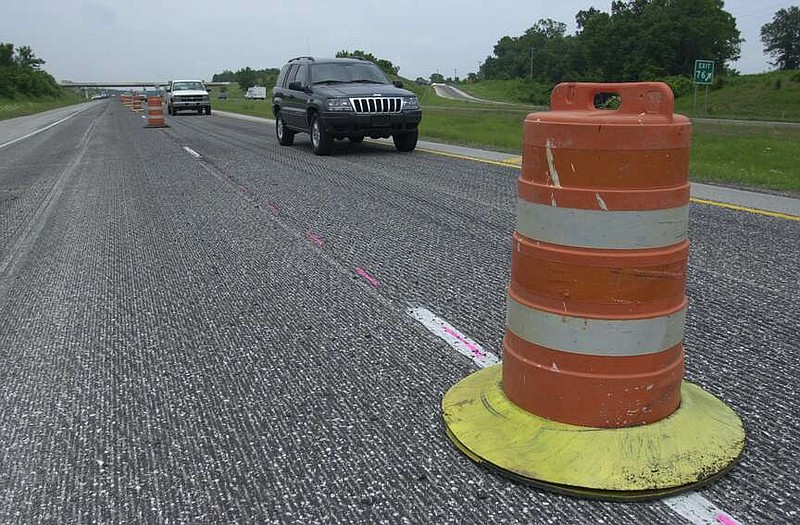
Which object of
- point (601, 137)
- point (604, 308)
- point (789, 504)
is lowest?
point (789, 504)

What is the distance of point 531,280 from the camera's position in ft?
9.00

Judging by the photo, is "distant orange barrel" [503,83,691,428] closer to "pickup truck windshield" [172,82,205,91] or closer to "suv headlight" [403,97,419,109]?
"suv headlight" [403,97,419,109]

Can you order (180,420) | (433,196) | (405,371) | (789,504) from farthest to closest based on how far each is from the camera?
1. (433,196)
2. (405,371)
3. (180,420)
4. (789,504)

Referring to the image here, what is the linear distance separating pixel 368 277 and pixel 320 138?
8709 millimetres

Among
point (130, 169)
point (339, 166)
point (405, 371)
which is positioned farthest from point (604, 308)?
point (130, 169)

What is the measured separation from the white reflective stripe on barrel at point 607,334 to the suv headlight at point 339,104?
10.9 meters

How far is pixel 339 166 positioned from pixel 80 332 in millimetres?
8148

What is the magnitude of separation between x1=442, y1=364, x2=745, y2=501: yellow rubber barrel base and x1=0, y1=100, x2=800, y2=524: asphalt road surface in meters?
0.06

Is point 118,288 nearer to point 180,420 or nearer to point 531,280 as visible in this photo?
point 180,420

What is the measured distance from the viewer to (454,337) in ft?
13.1

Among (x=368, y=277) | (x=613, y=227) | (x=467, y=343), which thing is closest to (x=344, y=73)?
(x=368, y=277)

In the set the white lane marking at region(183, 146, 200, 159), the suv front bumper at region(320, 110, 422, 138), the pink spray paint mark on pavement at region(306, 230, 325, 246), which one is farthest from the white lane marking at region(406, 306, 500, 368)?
the white lane marking at region(183, 146, 200, 159)

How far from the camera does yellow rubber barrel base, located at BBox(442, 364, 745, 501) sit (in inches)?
96.4

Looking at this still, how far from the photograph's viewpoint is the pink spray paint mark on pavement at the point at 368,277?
5082 millimetres
